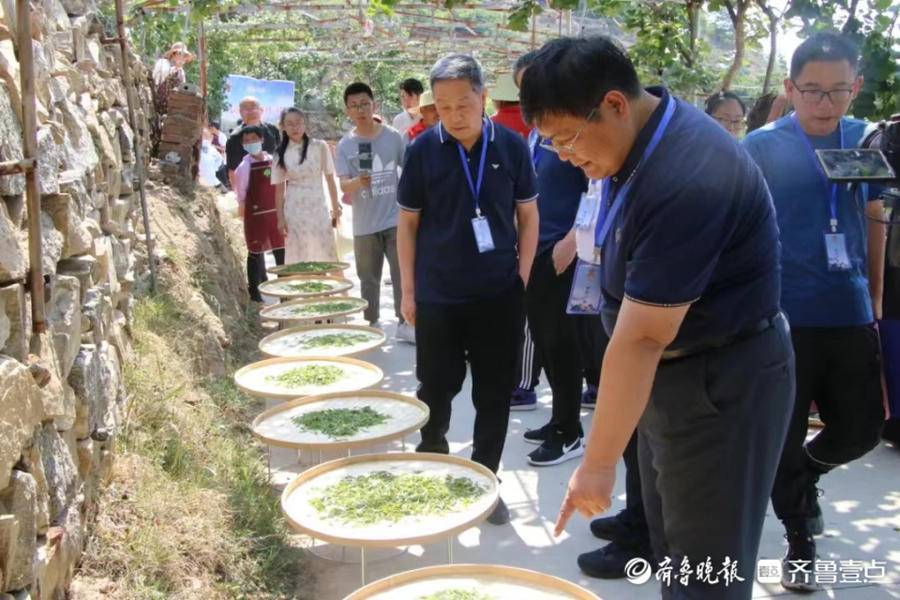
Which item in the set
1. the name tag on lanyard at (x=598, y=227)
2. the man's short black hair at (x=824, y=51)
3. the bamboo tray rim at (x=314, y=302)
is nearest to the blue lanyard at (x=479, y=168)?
the name tag on lanyard at (x=598, y=227)

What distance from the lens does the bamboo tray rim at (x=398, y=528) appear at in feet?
9.30

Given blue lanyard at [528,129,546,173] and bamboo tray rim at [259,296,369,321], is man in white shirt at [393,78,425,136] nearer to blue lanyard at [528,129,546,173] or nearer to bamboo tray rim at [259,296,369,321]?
bamboo tray rim at [259,296,369,321]

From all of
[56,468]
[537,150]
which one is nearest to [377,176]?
[537,150]

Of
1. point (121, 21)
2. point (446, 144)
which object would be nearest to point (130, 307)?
point (121, 21)

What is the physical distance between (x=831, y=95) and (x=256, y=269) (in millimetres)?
6002

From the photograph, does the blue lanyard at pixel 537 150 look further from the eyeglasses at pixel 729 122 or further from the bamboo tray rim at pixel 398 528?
the bamboo tray rim at pixel 398 528

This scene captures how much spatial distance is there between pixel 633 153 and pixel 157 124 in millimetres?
6887

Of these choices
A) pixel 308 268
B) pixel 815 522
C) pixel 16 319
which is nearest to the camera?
pixel 16 319

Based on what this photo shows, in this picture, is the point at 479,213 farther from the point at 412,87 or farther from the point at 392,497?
the point at 412,87

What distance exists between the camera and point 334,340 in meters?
5.36

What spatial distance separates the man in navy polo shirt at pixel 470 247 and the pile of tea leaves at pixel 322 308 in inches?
92.7

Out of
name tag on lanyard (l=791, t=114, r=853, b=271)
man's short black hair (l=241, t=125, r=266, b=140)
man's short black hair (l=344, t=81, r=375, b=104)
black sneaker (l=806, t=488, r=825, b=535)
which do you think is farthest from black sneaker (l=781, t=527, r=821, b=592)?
man's short black hair (l=241, t=125, r=266, b=140)

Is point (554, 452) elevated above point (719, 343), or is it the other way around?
point (719, 343)

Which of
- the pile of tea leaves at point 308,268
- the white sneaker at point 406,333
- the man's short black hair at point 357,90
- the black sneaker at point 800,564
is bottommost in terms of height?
the white sneaker at point 406,333
